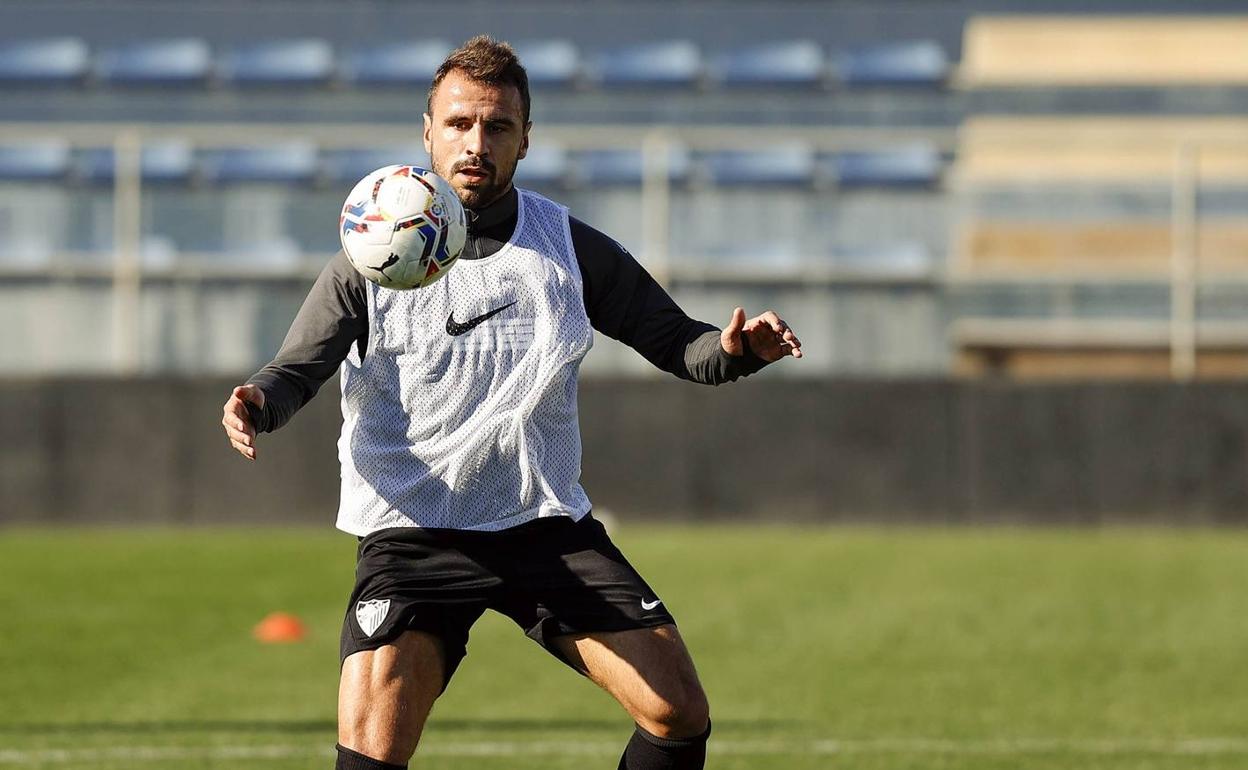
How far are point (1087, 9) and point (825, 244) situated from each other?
25.4ft

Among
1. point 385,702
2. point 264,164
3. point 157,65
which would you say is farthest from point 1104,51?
point 385,702

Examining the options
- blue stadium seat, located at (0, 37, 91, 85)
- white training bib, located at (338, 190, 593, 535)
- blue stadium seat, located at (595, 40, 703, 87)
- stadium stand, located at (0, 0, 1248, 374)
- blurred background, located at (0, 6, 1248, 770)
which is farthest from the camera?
blue stadium seat, located at (0, 37, 91, 85)

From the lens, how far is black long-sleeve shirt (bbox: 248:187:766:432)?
469cm

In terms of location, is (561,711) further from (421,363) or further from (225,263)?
(225,263)

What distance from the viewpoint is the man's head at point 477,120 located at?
481 centimetres

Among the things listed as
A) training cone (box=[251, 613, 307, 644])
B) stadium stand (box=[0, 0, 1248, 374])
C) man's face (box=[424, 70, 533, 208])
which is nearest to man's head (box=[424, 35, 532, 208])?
man's face (box=[424, 70, 533, 208])

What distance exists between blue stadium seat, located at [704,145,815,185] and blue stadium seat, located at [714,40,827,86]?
4.95 m

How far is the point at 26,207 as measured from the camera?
1820 centimetres

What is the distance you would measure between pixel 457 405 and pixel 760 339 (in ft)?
2.43

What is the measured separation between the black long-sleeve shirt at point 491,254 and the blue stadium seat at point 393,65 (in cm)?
1933

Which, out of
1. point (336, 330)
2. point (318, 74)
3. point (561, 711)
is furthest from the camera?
point (318, 74)

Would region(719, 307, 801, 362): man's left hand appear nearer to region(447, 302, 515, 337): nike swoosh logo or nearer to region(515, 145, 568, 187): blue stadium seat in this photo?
region(447, 302, 515, 337): nike swoosh logo

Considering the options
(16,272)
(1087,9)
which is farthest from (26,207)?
(1087,9)

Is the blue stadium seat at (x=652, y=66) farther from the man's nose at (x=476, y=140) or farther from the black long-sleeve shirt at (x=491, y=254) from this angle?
the man's nose at (x=476, y=140)
